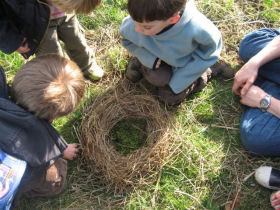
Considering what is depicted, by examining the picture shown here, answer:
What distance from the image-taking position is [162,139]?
229 cm

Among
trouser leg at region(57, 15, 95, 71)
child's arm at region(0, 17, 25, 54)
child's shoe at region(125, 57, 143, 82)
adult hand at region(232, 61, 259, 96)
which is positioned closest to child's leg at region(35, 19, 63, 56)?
trouser leg at region(57, 15, 95, 71)

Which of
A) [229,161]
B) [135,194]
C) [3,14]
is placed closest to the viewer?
[3,14]

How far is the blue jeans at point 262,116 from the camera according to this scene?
86.7 inches

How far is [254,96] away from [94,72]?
149cm

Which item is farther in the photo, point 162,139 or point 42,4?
point 162,139

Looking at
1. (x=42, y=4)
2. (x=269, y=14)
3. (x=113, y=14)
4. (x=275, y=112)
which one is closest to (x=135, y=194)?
(x=275, y=112)

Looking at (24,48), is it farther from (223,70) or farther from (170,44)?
(223,70)

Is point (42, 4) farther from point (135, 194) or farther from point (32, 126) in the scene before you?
point (135, 194)

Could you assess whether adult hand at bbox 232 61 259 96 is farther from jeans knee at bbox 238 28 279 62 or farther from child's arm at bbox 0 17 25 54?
child's arm at bbox 0 17 25 54

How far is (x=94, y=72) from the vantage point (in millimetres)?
2600

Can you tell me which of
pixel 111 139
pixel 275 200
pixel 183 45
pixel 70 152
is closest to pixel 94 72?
pixel 111 139

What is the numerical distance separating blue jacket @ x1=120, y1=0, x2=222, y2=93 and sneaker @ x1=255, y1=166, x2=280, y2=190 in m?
0.94

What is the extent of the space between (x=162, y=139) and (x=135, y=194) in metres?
0.51

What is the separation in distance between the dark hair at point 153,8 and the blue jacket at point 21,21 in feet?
2.13
